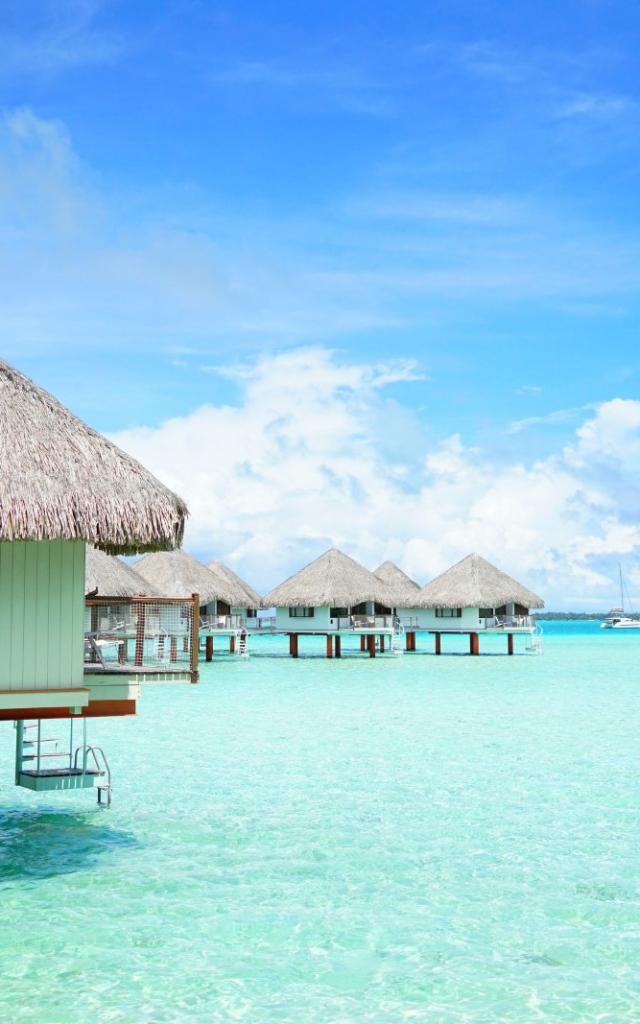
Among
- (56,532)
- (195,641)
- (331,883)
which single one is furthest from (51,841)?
(56,532)

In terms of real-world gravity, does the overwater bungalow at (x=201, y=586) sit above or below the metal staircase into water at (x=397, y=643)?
above

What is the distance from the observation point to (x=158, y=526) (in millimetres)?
10102

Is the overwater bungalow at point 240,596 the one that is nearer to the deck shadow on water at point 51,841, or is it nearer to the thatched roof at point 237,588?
the thatched roof at point 237,588

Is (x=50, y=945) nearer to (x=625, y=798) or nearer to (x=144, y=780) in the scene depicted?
(x=144, y=780)

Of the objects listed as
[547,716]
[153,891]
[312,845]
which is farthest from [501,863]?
[547,716]

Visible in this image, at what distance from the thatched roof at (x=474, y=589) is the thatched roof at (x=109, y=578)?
50.1ft

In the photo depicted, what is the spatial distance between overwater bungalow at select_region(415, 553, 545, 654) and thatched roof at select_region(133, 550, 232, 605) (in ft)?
30.5

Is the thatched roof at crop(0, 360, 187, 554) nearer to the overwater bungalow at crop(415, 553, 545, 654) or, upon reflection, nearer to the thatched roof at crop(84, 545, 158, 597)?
the thatched roof at crop(84, 545, 158, 597)

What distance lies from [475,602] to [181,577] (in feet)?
41.0

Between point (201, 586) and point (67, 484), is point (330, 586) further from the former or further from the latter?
point (67, 484)

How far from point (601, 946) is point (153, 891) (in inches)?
148

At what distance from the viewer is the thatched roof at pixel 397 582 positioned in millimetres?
49188

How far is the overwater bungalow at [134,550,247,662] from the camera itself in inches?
1665

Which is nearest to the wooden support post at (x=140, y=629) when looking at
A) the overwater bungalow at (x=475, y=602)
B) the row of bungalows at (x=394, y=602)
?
the row of bungalows at (x=394, y=602)
